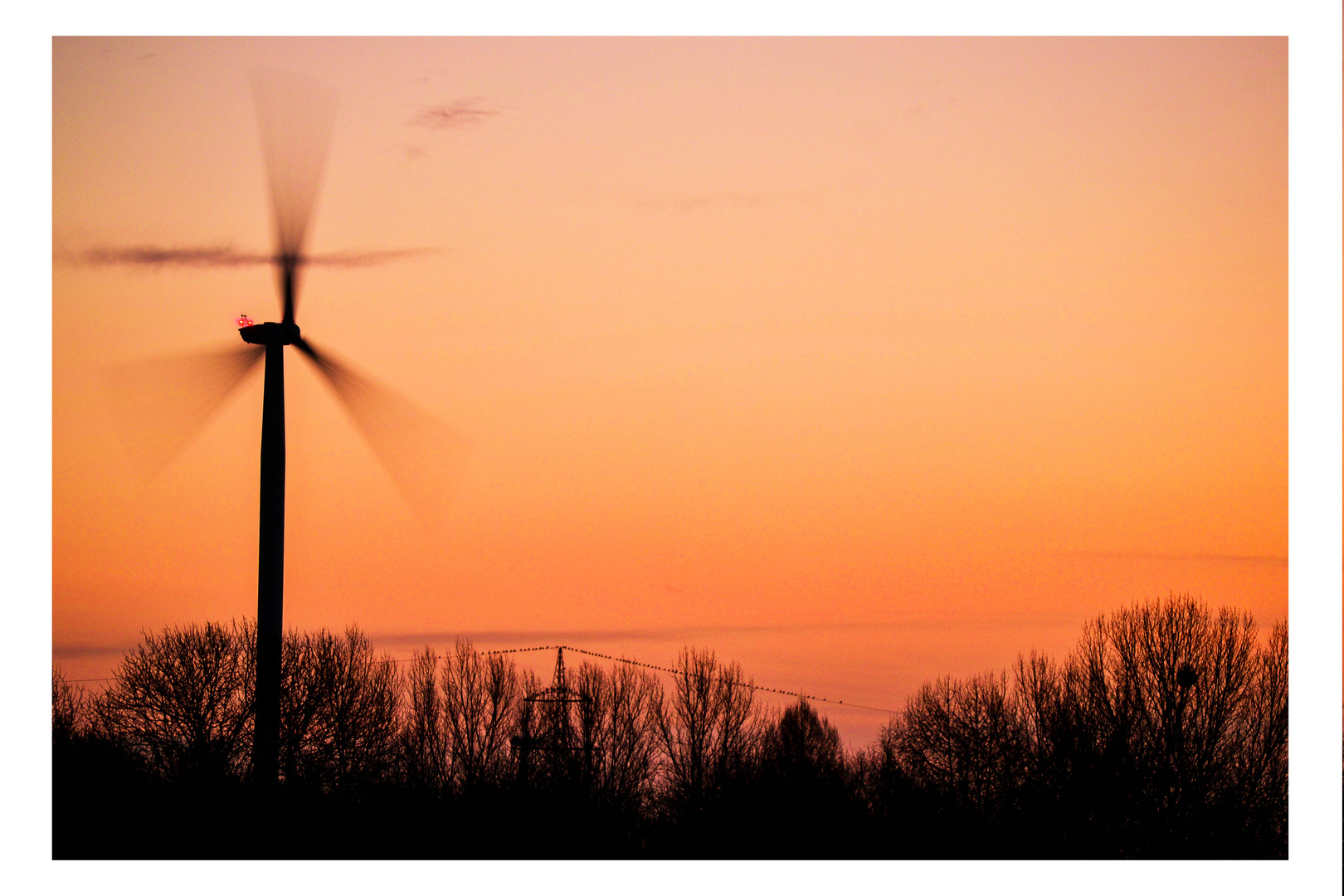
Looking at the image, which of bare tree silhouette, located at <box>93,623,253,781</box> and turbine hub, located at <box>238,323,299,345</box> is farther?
bare tree silhouette, located at <box>93,623,253,781</box>

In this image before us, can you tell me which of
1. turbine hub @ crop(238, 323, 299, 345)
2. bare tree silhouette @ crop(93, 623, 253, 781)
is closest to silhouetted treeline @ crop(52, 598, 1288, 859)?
bare tree silhouette @ crop(93, 623, 253, 781)

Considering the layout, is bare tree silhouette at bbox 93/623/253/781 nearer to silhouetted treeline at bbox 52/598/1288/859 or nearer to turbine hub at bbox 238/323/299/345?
silhouetted treeline at bbox 52/598/1288/859

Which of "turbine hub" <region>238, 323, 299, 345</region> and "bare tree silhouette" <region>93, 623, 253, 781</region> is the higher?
"turbine hub" <region>238, 323, 299, 345</region>

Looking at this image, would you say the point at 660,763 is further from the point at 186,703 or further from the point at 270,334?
the point at 270,334
